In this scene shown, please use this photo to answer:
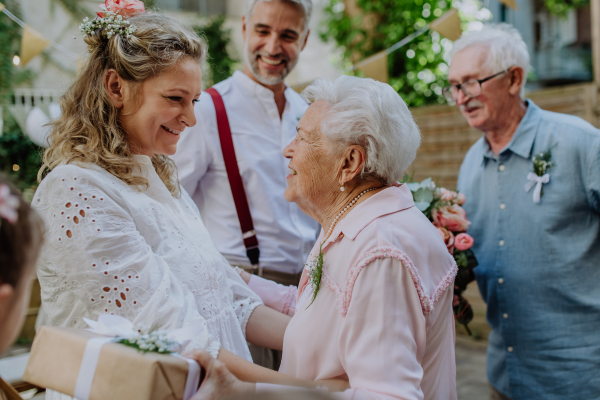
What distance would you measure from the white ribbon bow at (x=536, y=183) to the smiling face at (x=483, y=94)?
34 centimetres

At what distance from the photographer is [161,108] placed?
1.81 metres

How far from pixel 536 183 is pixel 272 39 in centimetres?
152

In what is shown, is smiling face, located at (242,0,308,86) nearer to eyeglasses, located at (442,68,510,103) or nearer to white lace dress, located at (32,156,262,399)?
eyeglasses, located at (442,68,510,103)

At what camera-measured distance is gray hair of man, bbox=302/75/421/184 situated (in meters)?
1.68

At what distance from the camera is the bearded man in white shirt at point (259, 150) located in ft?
8.55

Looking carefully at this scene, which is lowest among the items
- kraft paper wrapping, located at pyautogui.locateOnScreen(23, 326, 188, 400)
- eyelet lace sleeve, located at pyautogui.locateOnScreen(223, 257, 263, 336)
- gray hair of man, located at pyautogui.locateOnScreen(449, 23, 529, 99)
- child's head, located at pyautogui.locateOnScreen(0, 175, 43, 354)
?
eyelet lace sleeve, located at pyautogui.locateOnScreen(223, 257, 263, 336)

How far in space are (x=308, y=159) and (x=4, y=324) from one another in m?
1.07

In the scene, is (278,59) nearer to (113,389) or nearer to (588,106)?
(113,389)

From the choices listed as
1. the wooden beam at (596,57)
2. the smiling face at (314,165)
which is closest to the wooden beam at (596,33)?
the wooden beam at (596,57)

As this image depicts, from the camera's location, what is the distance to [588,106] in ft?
15.5

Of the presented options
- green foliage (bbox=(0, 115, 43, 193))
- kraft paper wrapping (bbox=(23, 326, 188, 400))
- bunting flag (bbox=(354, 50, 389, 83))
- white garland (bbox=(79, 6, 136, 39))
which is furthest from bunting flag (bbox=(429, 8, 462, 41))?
green foliage (bbox=(0, 115, 43, 193))

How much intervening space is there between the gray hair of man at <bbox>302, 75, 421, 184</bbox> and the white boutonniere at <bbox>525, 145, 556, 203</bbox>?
43.0 inches

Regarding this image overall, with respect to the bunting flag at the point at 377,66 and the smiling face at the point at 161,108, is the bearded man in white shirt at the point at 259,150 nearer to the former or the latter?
the smiling face at the point at 161,108

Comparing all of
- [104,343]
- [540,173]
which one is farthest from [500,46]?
[104,343]
